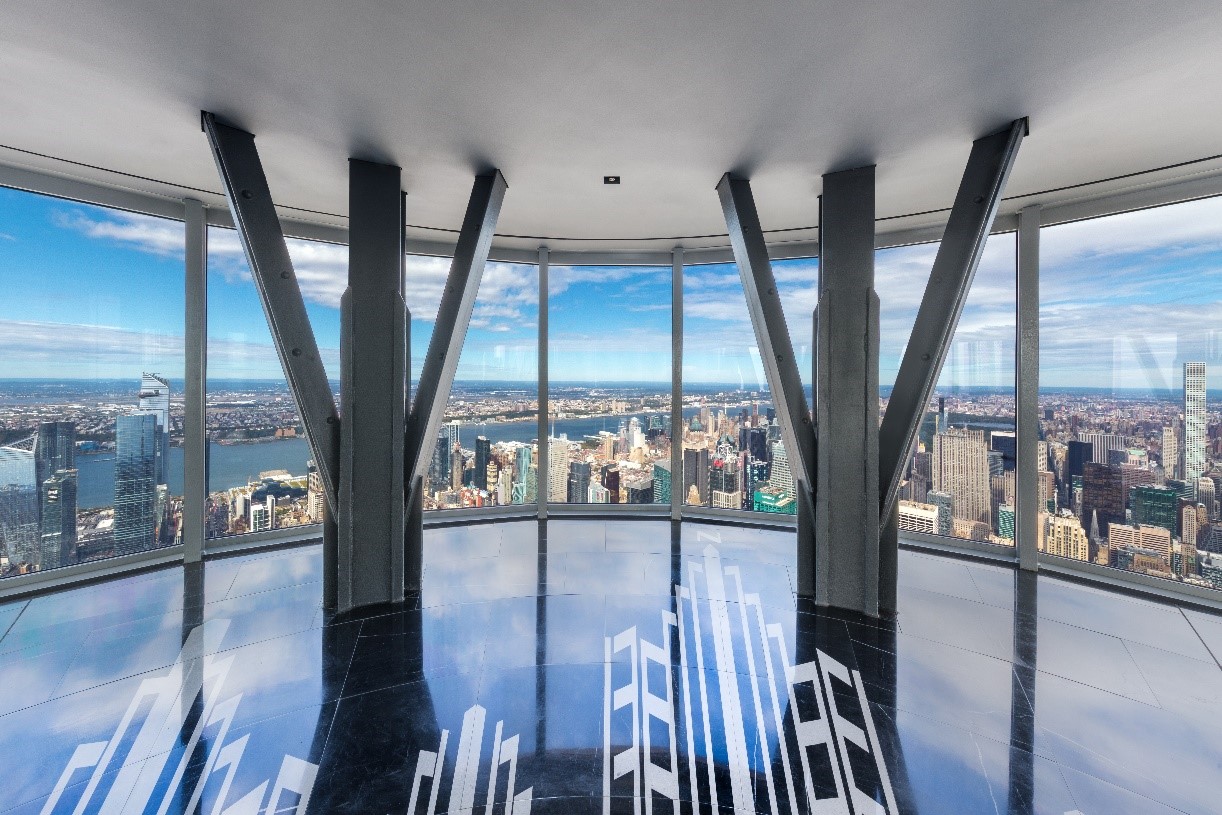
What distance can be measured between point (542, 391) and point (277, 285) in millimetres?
3959

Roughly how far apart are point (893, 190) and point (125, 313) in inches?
317

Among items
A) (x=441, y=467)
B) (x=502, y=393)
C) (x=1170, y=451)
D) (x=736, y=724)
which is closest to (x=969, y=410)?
(x=1170, y=451)

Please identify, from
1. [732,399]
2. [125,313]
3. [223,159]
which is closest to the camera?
[223,159]

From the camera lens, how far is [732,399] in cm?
775

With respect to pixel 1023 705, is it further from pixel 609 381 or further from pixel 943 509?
pixel 609 381

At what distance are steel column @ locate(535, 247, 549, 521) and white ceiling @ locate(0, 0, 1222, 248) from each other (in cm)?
256

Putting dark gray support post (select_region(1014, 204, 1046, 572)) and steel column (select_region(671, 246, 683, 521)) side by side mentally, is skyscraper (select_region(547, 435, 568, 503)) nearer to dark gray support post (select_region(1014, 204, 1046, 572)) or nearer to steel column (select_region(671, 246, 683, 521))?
steel column (select_region(671, 246, 683, 521))

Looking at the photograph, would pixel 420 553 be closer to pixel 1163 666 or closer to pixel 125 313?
pixel 125 313

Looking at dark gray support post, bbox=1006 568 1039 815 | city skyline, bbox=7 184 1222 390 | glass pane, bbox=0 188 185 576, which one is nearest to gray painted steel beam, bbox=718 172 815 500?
city skyline, bbox=7 184 1222 390

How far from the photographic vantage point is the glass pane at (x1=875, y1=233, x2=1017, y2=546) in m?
5.93

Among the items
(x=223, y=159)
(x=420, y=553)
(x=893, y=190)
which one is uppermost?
(x=893, y=190)

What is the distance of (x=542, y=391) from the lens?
302 inches

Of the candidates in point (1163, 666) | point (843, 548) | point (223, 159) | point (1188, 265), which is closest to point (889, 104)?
point (843, 548)

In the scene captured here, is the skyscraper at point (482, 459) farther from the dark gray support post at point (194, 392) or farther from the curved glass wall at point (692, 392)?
the dark gray support post at point (194, 392)
